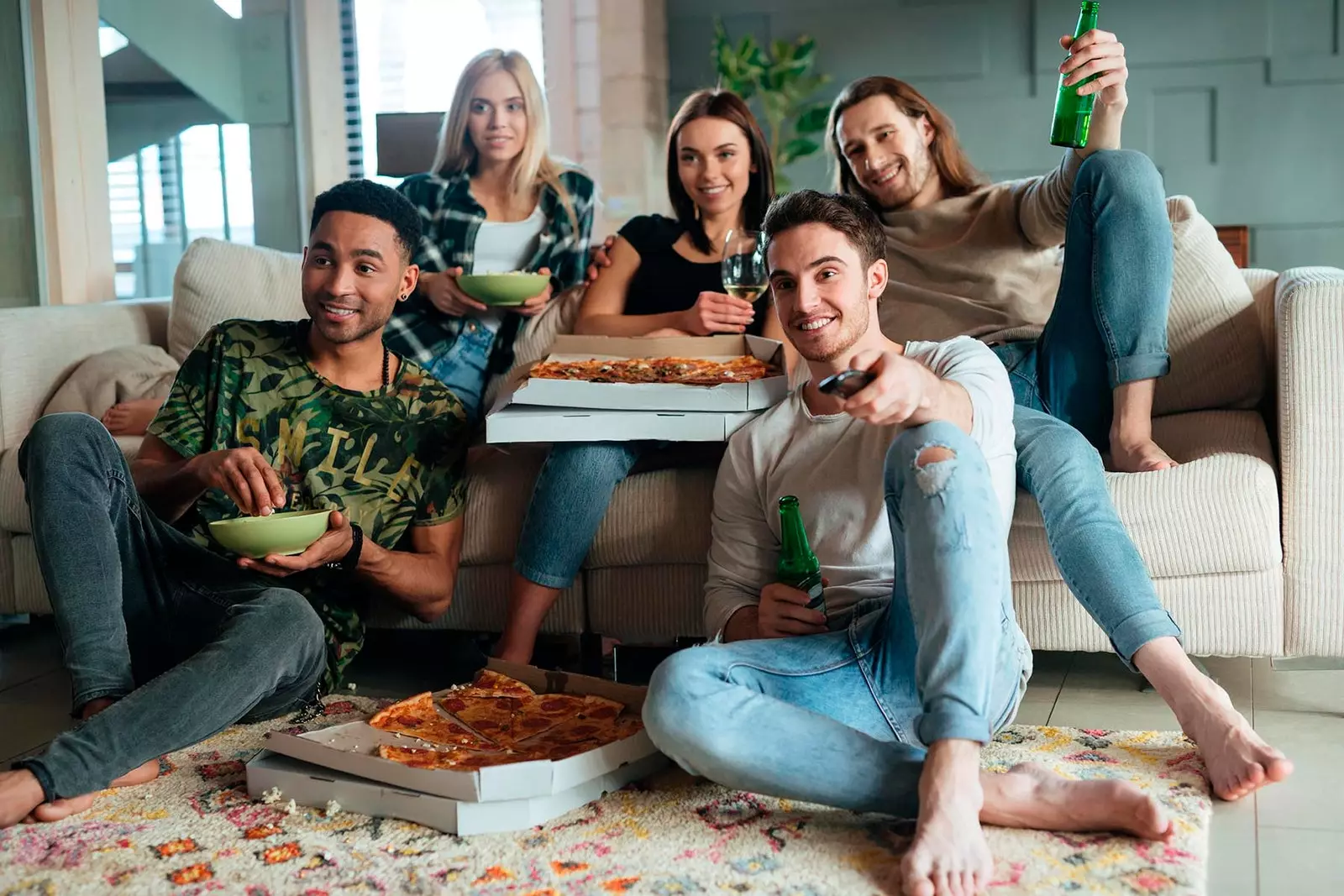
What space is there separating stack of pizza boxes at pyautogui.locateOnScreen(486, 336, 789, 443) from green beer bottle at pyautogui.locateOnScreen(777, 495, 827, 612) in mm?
334

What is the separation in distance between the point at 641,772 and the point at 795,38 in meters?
4.55

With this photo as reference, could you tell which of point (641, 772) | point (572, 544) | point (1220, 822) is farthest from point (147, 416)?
point (1220, 822)

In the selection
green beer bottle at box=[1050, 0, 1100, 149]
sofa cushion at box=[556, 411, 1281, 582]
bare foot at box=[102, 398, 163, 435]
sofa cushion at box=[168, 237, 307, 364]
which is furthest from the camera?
sofa cushion at box=[168, 237, 307, 364]

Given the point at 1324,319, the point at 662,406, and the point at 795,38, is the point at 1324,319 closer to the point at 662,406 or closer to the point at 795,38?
the point at 662,406

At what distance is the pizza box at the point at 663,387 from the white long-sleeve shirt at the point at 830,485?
11 centimetres

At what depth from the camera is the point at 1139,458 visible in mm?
2061

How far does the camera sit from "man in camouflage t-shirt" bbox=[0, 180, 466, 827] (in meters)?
1.72

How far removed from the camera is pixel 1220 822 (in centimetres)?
159

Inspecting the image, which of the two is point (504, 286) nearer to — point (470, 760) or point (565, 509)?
point (565, 509)

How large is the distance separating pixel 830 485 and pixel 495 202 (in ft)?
4.57

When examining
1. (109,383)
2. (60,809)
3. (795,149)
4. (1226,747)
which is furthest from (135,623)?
(795,149)

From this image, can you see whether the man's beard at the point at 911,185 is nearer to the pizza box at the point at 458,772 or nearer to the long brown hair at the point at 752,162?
the long brown hair at the point at 752,162

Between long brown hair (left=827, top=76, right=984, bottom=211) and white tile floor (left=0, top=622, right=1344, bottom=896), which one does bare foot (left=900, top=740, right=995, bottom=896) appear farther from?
long brown hair (left=827, top=76, right=984, bottom=211)

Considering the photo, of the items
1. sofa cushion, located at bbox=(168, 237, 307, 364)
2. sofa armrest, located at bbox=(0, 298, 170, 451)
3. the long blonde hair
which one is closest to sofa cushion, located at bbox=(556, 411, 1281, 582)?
the long blonde hair
